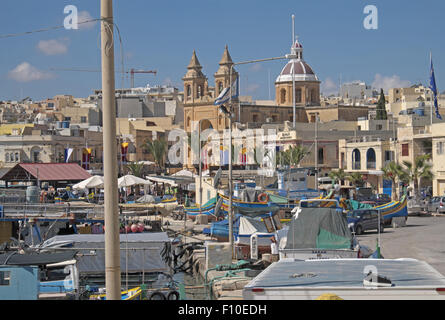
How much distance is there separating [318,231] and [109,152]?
13261 millimetres

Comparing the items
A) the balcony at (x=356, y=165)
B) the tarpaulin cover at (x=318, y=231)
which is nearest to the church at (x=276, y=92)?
the balcony at (x=356, y=165)

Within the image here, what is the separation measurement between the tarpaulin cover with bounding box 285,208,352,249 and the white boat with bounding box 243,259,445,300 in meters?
7.96

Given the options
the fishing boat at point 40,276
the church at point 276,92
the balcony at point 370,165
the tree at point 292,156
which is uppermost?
the church at point 276,92

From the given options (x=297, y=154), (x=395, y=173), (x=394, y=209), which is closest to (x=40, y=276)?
(x=394, y=209)

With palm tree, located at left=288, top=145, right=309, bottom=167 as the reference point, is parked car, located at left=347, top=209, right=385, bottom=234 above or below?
below

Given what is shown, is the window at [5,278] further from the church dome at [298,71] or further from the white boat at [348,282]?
the church dome at [298,71]

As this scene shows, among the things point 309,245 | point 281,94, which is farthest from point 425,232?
point 281,94

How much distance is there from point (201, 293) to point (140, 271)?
177 centimetres

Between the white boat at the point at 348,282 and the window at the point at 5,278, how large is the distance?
4.45 meters

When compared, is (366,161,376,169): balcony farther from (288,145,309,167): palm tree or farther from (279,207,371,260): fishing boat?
(279,207,371,260): fishing boat

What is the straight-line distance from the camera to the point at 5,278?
38.7ft

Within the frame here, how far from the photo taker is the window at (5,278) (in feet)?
38.4

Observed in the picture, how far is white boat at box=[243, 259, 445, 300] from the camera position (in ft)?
26.8

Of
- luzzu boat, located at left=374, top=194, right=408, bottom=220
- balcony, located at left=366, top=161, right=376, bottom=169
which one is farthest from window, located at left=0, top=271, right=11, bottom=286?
balcony, located at left=366, top=161, right=376, bottom=169
